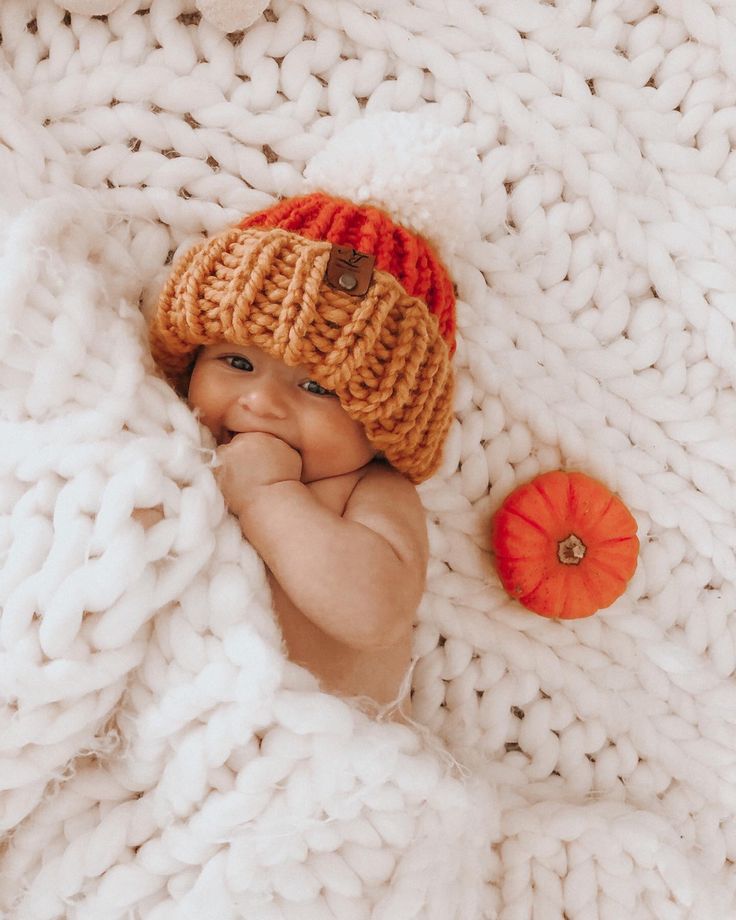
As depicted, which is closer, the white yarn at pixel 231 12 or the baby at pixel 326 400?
the baby at pixel 326 400

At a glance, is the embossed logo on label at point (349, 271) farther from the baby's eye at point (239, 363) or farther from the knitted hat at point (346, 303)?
the baby's eye at point (239, 363)

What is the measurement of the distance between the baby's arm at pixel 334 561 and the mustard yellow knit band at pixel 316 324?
0.10 metres

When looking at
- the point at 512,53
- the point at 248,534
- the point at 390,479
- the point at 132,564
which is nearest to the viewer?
the point at 132,564

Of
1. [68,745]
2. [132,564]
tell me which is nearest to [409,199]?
[132,564]

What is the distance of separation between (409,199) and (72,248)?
0.32 m

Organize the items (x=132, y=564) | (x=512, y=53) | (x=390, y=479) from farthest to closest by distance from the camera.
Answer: (x=512, y=53)
(x=390, y=479)
(x=132, y=564)

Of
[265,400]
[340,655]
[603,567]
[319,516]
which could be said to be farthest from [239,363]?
[603,567]

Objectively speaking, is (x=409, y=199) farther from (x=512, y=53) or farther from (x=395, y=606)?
(x=395, y=606)

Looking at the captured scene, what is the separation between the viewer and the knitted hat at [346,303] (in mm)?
863

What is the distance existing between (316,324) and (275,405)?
9 centimetres

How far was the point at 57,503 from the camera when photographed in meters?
0.78

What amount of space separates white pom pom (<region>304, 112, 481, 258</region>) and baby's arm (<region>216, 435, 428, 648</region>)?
290 mm

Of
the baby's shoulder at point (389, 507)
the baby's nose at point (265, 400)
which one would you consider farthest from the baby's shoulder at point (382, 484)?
the baby's nose at point (265, 400)

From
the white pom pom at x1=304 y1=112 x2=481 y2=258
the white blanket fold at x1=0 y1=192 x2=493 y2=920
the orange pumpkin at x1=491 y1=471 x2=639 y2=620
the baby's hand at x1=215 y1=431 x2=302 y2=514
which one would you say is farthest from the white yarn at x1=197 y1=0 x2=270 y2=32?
the orange pumpkin at x1=491 y1=471 x2=639 y2=620
